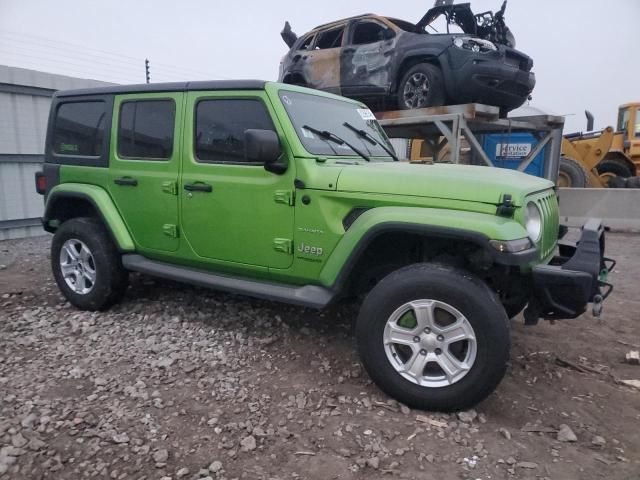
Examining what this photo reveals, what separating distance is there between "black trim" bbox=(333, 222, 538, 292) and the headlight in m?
4.48

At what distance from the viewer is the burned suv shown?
624 centimetres

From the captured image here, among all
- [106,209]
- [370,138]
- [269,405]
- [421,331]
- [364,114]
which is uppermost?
[364,114]

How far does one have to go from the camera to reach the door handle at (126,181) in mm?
3809

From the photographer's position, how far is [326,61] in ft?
24.8

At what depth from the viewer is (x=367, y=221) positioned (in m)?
2.80

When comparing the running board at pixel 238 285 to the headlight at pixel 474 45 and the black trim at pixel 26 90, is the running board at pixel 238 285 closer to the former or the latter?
the headlight at pixel 474 45

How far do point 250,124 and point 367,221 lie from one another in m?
1.17

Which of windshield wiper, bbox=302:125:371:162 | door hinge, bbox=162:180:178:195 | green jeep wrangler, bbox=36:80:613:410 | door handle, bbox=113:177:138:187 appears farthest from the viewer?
door handle, bbox=113:177:138:187

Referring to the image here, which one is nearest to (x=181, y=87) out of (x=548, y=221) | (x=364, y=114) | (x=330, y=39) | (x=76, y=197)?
(x=76, y=197)

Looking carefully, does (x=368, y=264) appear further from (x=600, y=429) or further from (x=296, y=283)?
(x=600, y=429)

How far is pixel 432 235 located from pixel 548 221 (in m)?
0.93

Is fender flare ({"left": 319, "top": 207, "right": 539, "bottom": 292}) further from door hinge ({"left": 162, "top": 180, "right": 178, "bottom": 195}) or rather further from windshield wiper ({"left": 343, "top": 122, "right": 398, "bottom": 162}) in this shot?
door hinge ({"left": 162, "top": 180, "right": 178, "bottom": 195})

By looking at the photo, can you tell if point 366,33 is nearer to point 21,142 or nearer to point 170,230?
point 170,230

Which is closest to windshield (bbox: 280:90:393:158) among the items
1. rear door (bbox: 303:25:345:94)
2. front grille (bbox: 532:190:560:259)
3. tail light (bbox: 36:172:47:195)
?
front grille (bbox: 532:190:560:259)
